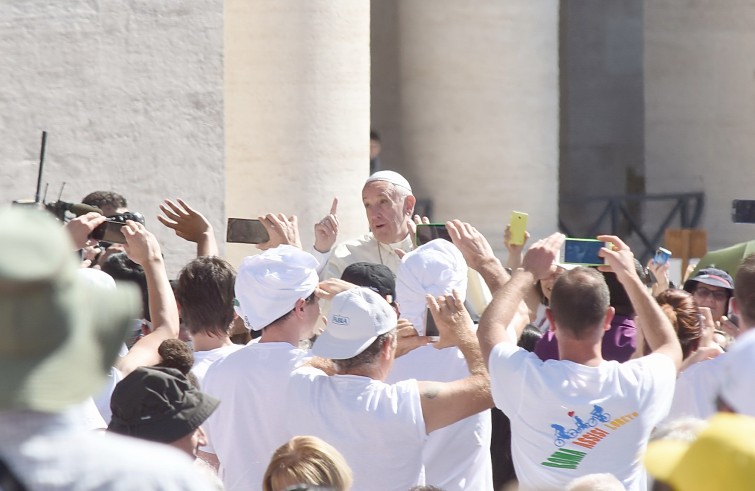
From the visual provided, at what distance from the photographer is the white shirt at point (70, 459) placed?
6.25 feet

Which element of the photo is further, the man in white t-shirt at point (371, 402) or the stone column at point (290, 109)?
the stone column at point (290, 109)

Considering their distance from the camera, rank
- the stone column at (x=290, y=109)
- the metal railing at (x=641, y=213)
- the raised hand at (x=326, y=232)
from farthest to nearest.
Answer: the metal railing at (x=641, y=213), the stone column at (x=290, y=109), the raised hand at (x=326, y=232)

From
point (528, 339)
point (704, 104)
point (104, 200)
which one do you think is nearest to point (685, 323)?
point (528, 339)

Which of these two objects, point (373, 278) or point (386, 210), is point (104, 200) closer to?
point (386, 210)

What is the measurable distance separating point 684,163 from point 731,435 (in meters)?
12.3

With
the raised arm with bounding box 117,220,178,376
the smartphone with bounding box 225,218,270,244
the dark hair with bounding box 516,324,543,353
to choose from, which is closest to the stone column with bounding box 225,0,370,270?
the smartphone with bounding box 225,218,270,244

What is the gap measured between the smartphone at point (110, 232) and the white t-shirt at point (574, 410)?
1.99 metres

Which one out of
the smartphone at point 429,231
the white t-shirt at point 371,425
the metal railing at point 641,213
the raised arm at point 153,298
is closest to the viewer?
the white t-shirt at point 371,425

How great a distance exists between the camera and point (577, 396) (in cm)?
381

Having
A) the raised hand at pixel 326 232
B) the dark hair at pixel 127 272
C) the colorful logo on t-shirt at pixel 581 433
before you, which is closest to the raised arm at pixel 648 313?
the colorful logo on t-shirt at pixel 581 433

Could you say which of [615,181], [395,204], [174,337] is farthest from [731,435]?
[615,181]

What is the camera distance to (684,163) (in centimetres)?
Answer: 1398

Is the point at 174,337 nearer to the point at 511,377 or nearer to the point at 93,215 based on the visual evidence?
the point at 93,215

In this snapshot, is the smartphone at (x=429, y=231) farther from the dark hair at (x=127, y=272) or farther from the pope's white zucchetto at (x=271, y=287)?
the pope's white zucchetto at (x=271, y=287)
